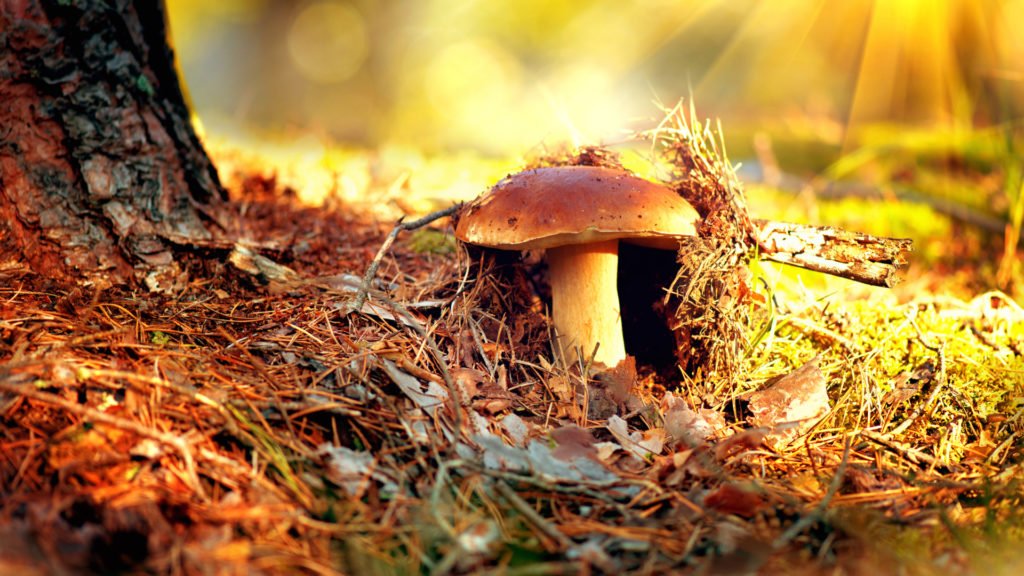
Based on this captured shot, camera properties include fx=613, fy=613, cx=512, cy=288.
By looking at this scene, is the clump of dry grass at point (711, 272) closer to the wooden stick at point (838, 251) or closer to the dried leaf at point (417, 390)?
the wooden stick at point (838, 251)

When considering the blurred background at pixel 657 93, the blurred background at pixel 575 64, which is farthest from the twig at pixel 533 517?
the blurred background at pixel 575 64

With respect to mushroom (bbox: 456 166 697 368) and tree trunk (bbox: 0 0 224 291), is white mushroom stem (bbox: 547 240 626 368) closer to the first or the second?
mushroom (bbox: 456 166 697 368)

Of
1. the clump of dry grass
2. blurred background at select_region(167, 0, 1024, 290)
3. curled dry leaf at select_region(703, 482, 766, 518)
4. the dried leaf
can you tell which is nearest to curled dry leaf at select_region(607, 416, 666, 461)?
curled dry leaf at select_region(703, 482, 766, 518)

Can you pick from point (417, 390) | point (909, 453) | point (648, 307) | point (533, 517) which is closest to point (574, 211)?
point (417, 390)

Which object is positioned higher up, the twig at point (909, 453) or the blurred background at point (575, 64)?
the blurred background at point (575, 64)

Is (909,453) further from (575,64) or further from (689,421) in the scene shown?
(575,64)

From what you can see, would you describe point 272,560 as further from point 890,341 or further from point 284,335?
point 890,341
